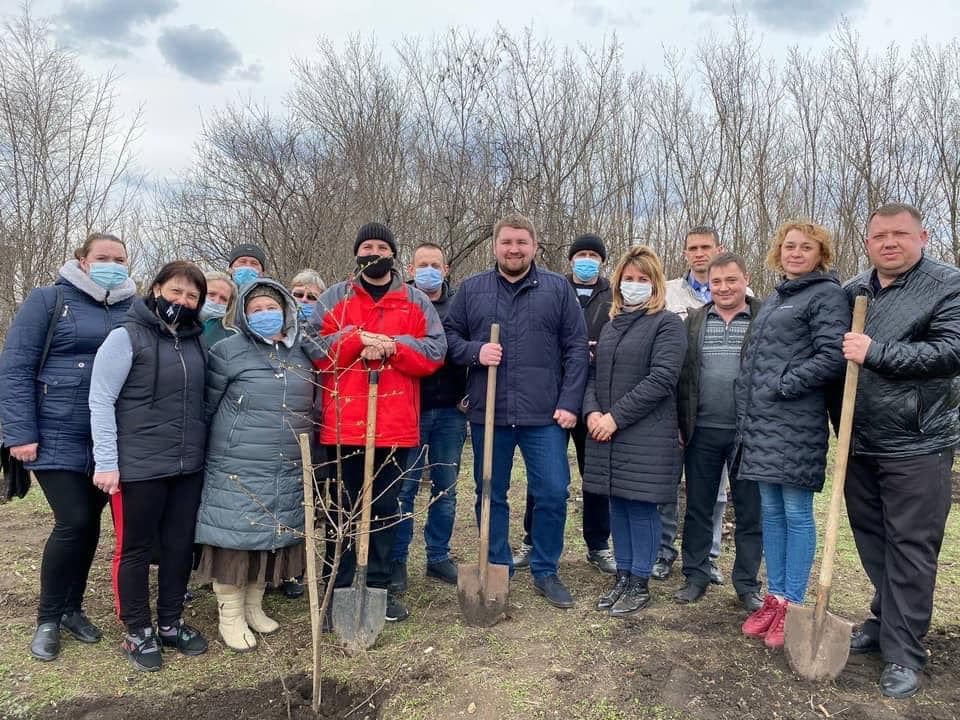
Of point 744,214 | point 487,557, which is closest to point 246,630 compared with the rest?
point 487,557

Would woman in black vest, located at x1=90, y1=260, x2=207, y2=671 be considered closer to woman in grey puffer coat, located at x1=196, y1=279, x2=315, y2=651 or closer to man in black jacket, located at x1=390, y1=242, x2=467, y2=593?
woman in grey puffer coat, located at x1=196, y1=279, x2=315, y2=651

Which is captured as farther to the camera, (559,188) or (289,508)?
(559,188)

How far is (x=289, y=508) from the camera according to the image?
3.49 metres

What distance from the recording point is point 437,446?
4516 mm

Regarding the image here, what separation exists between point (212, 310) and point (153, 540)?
1590mm

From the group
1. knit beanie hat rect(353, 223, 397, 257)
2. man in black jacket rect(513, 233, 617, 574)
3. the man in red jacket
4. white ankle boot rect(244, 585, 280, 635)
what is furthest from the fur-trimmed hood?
man in black jacket rect(513, 233, 617, 574)

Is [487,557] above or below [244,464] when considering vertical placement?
below

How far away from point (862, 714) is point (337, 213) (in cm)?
879

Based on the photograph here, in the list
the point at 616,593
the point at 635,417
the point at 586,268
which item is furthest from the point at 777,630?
the point at 586,268

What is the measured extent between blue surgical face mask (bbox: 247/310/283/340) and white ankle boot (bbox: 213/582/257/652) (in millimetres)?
1344

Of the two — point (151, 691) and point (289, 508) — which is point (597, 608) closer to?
point (289, 508)

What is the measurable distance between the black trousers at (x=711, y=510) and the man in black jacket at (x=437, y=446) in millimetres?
1477

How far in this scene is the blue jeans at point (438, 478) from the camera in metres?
4.37

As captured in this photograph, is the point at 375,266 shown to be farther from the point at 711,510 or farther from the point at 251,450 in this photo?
the point at 711,510
